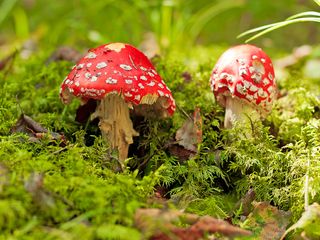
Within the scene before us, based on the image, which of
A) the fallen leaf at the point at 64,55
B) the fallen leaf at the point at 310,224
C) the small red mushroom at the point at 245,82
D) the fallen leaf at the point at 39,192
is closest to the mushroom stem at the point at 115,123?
the small red mushroom at the point at 245,82

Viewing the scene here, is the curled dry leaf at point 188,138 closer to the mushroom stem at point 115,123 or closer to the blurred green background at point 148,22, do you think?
the mushroom stem at point 115,123

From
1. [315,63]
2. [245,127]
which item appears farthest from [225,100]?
[315,63]

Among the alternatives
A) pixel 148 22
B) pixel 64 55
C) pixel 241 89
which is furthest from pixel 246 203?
pixel 148 22

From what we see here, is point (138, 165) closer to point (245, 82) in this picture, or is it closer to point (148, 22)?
point (245, 82)

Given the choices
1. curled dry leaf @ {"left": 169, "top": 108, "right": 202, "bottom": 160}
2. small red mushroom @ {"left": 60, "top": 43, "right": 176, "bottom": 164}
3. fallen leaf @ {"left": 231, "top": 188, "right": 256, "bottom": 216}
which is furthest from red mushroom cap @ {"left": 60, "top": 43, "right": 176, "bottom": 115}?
fallen leaf @ {"left": 231, "top": 188, "right": 256, "bottom": 216}

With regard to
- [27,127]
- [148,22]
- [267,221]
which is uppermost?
[148,22]

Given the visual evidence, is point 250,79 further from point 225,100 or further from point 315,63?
point 315,63
